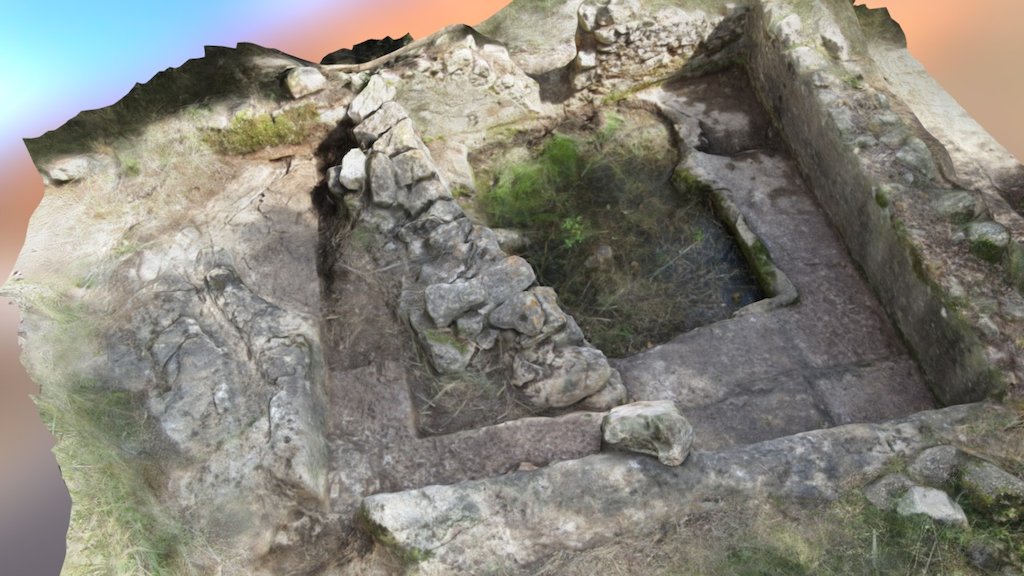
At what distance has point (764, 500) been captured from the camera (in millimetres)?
3023

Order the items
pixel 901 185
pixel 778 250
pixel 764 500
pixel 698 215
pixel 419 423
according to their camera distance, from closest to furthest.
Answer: pixel 764 500 < pixel 419 423 < pixel 901 185 < pixel 778 250 < pixel 698 215

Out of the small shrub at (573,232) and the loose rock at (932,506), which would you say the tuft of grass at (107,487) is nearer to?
the small shrub at (573,232)

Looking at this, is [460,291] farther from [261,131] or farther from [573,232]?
[261,131]

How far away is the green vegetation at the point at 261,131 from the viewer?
4516 millimetres

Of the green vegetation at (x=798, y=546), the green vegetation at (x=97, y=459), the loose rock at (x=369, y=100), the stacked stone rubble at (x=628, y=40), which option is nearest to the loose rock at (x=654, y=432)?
the green vegetation at (x=798, y=546)

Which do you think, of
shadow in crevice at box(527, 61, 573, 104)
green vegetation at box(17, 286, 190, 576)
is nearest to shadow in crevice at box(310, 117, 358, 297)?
green vegetation at box(17, 286, 190, 576)

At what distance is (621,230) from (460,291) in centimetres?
137

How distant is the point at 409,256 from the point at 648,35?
7.68ft

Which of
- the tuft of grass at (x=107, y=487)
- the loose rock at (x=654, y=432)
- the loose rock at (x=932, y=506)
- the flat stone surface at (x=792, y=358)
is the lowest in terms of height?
the loose rock at (x=932, y=506)

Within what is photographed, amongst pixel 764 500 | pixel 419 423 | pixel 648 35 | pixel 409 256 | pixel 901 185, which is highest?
pixel 648 35

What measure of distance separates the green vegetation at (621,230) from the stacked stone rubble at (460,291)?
51cm

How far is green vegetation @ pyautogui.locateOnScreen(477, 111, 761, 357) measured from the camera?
4.28 meters

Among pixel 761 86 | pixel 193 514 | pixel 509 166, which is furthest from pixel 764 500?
pixel 761 86

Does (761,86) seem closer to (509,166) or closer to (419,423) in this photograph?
(509,166)
